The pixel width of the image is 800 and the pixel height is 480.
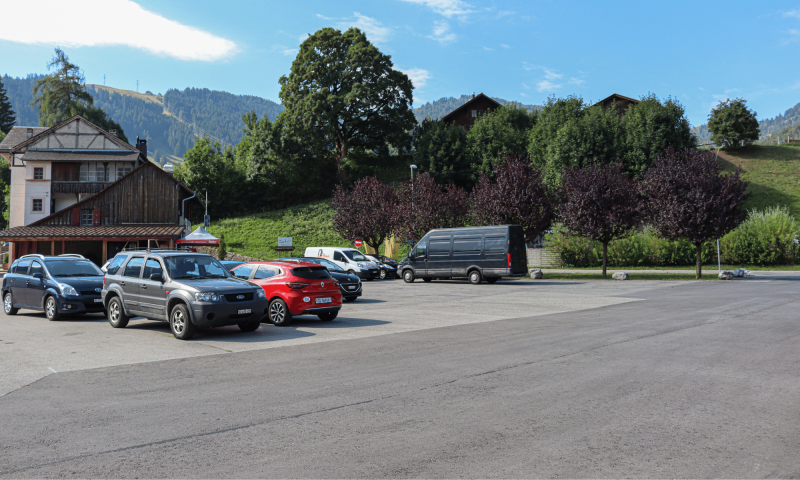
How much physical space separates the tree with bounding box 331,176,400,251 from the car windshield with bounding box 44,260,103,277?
25689 mm

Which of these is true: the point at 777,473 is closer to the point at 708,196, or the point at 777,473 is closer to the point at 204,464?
the point at 204,464

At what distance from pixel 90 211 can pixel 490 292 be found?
34393mm

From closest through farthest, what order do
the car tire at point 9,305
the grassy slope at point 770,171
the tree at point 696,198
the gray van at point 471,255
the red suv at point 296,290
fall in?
1. the red suv at point 296,290
2. the car tire at point 9,305
3. the gray van at point 471,255
4. the tree at point 696,198
5. the grassy slope at point 770,171

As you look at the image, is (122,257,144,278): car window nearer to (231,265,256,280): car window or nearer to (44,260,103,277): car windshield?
(231,265,256,280): car window

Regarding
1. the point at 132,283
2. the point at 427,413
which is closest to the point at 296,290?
the point at 132,283

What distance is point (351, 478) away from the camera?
3994mm

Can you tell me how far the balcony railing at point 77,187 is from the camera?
49.0m

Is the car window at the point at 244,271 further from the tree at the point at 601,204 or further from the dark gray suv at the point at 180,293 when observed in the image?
the tree at the point at 601,204

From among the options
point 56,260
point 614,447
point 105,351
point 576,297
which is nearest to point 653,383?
point 614,447

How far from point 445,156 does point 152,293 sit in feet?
168

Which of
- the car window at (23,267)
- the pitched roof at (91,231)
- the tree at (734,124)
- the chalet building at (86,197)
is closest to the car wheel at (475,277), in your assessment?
the car window at (23,267)

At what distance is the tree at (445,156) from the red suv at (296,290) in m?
47.2

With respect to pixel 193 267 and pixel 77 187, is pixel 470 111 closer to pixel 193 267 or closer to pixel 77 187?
pixel 77 187

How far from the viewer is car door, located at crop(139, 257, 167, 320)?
11325 millimetres
